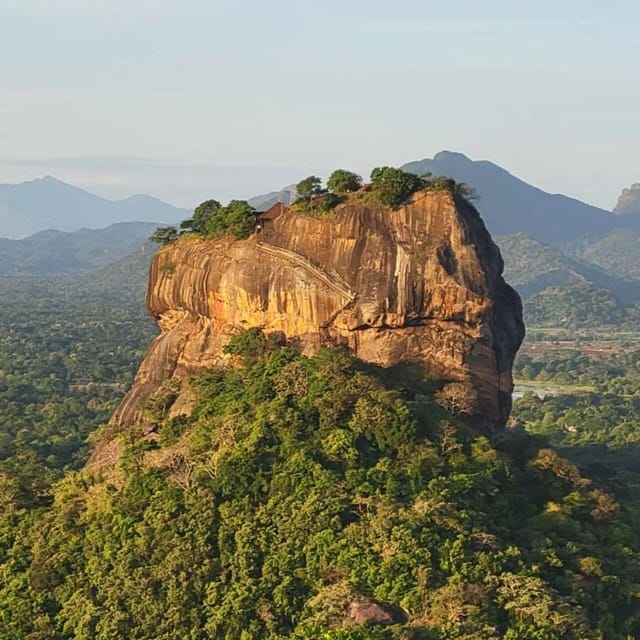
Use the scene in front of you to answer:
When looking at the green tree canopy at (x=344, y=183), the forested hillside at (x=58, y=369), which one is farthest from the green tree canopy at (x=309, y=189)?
the forested hillside at (x=58, y=369)

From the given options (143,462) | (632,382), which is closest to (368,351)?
(143,462)

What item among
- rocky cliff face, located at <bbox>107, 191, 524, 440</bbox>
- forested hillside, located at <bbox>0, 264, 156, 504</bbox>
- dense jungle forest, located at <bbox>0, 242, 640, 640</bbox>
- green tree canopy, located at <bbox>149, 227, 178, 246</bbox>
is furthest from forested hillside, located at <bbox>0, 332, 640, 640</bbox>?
green tree canopy, located at <bbox>149, 227, 178, 246</bbox>

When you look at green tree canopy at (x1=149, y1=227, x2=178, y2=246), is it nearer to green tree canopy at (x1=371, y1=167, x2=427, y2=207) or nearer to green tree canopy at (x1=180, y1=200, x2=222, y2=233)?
green tree canopy at (x1=180, y1=200, x2=222, y2=233)

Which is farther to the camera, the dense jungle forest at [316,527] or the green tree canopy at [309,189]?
the green tree canopy at [309,189]

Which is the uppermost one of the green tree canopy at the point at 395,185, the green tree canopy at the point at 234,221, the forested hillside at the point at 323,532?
the green tree canopy at the point at 395,185

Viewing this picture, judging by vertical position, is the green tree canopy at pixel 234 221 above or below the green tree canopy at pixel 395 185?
below

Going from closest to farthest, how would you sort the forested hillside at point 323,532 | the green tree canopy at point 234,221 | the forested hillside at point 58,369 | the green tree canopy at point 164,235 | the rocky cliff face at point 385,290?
1. the forested hillside at point 323,532
2. the rocky cliff face at point 385,290
3. the green tree canopy at point 234,221
4. the green tree canopy at point 164,235
5. the forested hillside at point 58,369

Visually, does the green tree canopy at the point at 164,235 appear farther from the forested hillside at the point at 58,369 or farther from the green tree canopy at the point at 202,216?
the forested hillside at the point at 58,369

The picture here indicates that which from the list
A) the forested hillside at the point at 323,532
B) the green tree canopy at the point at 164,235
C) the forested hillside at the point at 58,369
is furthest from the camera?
the forested hillside at the point at 58,369

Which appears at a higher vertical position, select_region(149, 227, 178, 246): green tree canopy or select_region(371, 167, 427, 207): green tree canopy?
select_region(371, 167, 427, 207): green tree canopy

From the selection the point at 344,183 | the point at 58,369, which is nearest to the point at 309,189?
the point at 344,183
